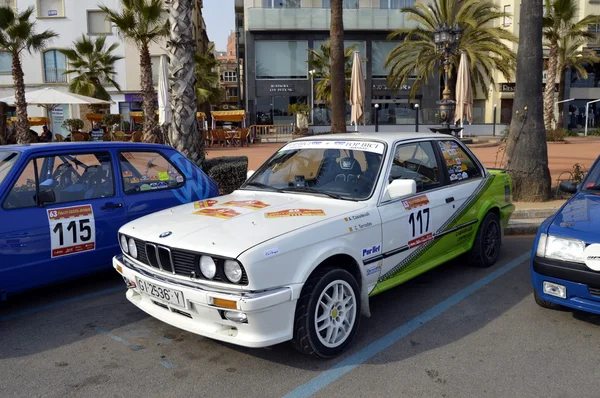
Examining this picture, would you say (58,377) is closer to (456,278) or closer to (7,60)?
(456,278)

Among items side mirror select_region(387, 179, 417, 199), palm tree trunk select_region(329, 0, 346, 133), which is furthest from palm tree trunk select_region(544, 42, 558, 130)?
side mirror select_region(387, 179, 417, 199)

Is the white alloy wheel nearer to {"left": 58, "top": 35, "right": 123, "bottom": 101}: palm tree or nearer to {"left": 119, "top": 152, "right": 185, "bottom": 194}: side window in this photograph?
{"left": 119, "top": 152, "right": 185, "bottom": 194}: side window

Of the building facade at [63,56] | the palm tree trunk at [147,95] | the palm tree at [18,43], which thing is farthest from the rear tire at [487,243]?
the building facade at [63,56]

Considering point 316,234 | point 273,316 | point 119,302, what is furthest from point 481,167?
point 119,302

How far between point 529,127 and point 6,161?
8.29 m

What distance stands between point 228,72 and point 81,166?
98.1 metres

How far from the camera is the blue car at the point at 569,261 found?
13.1ft

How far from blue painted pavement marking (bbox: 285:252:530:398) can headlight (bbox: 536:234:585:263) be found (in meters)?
1.01

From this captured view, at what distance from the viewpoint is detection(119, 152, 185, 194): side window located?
5.66m

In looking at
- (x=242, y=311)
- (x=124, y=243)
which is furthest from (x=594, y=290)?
(x=124, y=243)

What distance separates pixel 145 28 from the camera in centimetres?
2012

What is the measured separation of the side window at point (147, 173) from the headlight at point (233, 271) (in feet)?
8.41

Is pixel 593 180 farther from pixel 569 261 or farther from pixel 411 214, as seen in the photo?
pixel 411 214

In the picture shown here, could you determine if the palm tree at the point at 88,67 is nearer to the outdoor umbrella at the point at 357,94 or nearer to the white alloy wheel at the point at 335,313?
the outdoor umbrella at the point at 357,94
